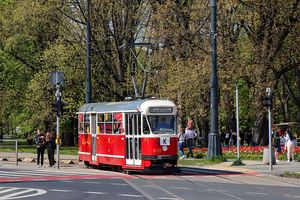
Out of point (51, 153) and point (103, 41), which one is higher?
point (103, 41)

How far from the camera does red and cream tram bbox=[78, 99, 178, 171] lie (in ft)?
93.6

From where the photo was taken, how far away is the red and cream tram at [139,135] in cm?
2852

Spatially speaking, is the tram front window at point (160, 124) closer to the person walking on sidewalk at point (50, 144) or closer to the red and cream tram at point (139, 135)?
the red and cream tram at point (139, 135)

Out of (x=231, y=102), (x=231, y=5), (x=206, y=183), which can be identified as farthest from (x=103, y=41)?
(x=206, y=183)

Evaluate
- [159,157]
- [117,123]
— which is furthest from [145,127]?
[117,123]

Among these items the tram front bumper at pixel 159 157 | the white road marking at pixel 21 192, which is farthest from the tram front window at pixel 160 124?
the white road marking at pixel 21 192

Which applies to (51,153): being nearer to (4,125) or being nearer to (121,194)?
(121,194)

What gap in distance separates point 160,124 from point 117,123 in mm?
2448

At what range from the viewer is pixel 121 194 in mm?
20406

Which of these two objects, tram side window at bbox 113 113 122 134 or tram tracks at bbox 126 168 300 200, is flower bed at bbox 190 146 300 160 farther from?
tram tracks at bbox 126 168 300 200

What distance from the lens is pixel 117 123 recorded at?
30797 mm

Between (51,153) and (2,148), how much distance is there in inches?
624

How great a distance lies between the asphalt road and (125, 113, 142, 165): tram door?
734 mm

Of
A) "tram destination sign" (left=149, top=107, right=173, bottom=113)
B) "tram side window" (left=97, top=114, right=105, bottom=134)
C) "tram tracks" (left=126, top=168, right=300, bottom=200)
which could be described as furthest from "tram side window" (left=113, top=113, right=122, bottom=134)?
"tram tracks" (left=126, top=168, right=300, bottom=200)
